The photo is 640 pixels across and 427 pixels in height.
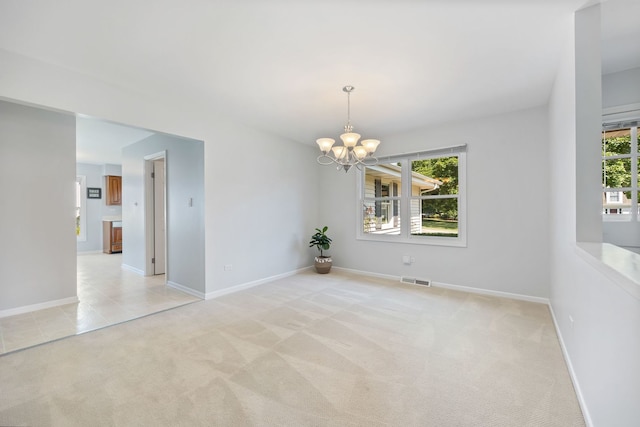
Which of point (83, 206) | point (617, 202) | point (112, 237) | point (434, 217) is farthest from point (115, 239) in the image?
point (617, 202)

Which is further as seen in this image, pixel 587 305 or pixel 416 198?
pixel 416 198

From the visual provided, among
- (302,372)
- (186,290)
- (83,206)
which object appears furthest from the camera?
(83,206)

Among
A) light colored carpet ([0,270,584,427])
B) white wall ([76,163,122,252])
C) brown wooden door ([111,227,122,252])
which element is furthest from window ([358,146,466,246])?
white wall ([76,163,122,252])

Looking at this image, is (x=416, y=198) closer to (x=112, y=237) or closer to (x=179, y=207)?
(x=179, y=207)

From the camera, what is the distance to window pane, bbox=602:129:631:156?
9.70 ft

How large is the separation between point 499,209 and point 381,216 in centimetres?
195

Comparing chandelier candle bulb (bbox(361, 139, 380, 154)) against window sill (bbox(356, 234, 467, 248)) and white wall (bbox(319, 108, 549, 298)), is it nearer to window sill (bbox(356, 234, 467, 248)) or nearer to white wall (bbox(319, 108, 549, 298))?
white wall (bbox(319, 108, 549, 298))

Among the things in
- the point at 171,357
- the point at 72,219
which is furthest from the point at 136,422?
the point at 72,219

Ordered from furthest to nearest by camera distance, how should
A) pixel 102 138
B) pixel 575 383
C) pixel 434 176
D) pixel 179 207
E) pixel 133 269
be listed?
pixel 133 269, pixel 102 138, pixel 434 176, pixel 179 207, pixel 575 383

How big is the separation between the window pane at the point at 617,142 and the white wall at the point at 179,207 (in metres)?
5.01

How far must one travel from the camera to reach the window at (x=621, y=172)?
290 centimetres

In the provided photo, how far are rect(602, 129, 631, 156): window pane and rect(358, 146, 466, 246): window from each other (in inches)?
61.3

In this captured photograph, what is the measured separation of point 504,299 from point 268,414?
3579 millimetres

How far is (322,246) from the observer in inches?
218
